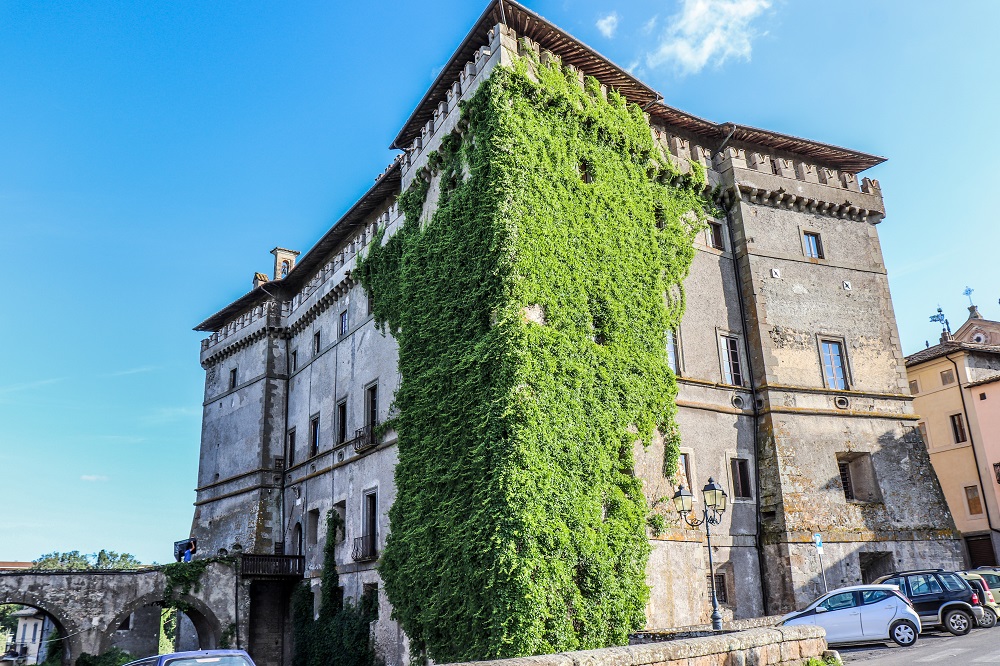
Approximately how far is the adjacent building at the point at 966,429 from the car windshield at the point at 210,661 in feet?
112

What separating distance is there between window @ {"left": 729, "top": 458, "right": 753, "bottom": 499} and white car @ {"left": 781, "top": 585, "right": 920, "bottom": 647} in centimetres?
616

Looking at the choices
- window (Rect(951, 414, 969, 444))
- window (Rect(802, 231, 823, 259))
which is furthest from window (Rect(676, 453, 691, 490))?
window (Rect(951, 414, 969, 444))

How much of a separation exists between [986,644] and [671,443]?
8.58 meters

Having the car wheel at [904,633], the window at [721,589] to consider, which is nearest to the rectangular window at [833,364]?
the window at [721,589]

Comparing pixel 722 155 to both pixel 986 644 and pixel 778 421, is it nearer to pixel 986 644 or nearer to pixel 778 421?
pixel 778 421

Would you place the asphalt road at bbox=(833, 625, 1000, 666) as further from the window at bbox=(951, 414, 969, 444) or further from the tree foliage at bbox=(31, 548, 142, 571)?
the tree foliage at bbox=(31, 548, 142, 571)

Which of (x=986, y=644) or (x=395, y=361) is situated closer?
(x=986, y=644)

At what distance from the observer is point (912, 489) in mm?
24516

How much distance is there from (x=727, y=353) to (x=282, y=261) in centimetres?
2543

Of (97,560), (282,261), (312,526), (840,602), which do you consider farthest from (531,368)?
(97,560)

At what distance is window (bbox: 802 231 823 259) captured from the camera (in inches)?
1053

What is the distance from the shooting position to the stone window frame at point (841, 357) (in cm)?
2508

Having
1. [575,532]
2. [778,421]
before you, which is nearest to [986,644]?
[575,532]

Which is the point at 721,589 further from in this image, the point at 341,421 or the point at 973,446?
the point at 973,446
